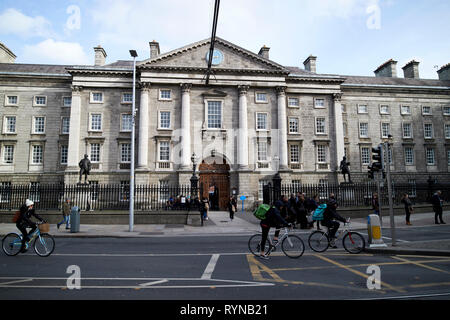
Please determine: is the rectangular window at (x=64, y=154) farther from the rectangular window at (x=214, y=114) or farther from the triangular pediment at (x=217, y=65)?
the rectangular window at (x=214, y=114)

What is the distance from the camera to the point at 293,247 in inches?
375

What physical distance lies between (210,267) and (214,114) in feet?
93.6

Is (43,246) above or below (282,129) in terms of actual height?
below

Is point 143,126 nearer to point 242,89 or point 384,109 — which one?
point 242,89

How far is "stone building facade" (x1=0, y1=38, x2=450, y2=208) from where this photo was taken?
111 feet

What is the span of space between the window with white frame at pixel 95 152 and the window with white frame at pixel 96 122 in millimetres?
1955

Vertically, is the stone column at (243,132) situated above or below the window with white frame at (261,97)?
below

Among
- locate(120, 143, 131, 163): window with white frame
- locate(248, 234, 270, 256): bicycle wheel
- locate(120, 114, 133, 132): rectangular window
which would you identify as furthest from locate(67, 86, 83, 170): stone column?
locate(248, 234, 270, 256): bicycle wheel

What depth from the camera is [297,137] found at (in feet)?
121

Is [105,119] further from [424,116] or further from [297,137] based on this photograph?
[424,116]

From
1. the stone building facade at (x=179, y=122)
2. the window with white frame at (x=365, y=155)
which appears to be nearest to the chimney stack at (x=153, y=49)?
the stone building facade at (x=179, y=122)

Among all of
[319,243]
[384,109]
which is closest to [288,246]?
[319,243]

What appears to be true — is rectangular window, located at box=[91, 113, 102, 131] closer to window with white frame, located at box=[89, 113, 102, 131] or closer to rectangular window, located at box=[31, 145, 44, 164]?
window with white frame, located at box=[89, 113, 102, 131]

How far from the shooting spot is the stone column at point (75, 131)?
3331cm
